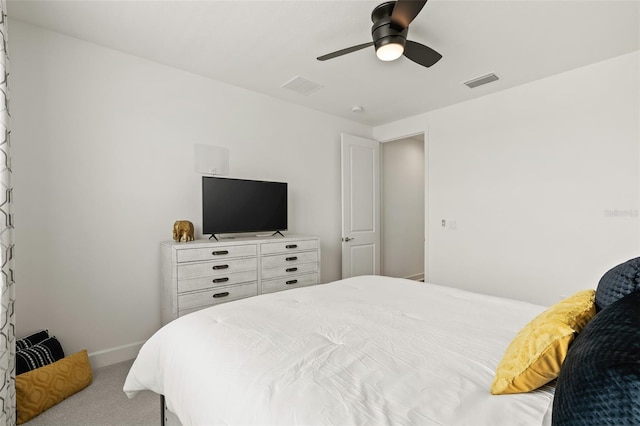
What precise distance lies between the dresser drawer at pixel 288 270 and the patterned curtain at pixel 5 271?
69.2 inches

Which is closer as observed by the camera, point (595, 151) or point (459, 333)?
point (459, 333)

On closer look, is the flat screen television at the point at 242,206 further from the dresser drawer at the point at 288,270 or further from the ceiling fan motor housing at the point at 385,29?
the ceiling fan motor housing at the point at 385,29

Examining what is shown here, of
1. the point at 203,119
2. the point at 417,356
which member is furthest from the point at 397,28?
the point at 203,119

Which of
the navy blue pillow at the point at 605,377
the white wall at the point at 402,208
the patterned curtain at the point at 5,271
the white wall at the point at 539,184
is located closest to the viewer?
the navy blue pillow at the point at 605,377

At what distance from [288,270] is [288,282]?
0.12 m

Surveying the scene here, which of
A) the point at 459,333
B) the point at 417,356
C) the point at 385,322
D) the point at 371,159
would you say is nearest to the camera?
the point at 417,356

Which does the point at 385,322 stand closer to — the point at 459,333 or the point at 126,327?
the point at 459,333

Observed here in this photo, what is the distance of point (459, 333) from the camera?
52.8 inches

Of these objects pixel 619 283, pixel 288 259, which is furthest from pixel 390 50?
pixel 288 259

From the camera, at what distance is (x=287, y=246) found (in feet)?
10.6

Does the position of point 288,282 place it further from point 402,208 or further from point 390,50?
point 402,208

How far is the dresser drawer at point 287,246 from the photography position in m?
3.08

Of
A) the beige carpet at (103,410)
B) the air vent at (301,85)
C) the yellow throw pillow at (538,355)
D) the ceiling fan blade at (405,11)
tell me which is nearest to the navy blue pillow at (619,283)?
the yellow throw pillow at (538,355)

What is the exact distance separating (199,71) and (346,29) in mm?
1549
